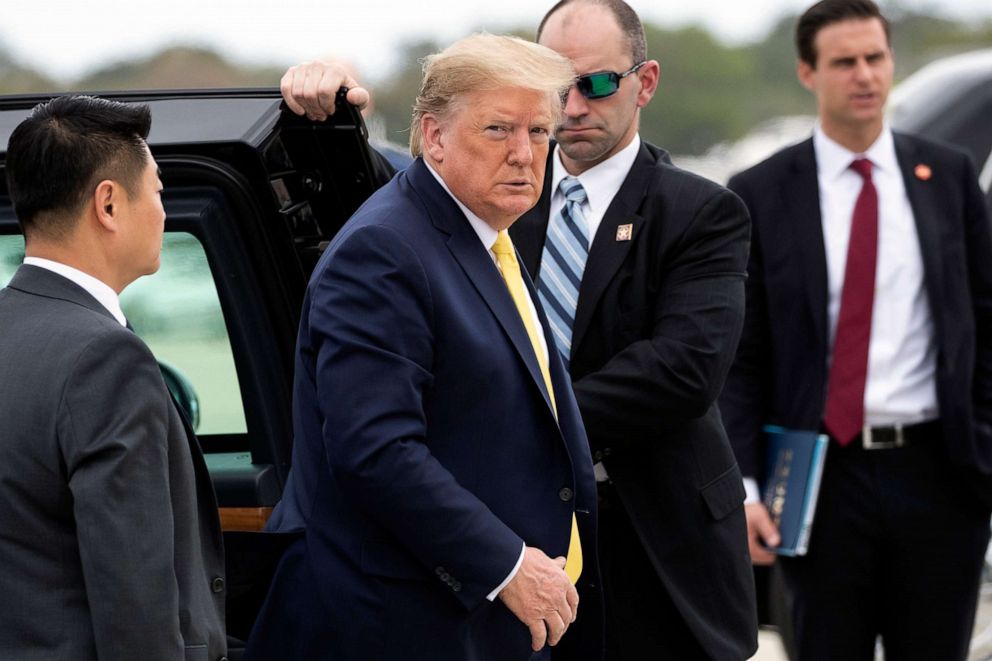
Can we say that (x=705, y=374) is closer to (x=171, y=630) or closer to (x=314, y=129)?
(x=314, y=129)

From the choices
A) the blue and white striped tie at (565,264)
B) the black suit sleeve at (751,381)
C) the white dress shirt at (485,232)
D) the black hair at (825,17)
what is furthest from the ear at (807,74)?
the white dress shirt at (485,232)

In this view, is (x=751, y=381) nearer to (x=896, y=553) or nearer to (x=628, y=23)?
(x=896, y=553)

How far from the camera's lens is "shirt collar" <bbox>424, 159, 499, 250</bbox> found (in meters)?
2.51

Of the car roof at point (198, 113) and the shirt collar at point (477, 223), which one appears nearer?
the shirt collar at point (477, 223)

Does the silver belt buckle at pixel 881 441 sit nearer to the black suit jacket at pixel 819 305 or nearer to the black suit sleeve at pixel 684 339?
the black suit jacket at pixel 819 305

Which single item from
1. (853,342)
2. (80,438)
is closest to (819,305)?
(853,342)

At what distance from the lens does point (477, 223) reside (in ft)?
8.31

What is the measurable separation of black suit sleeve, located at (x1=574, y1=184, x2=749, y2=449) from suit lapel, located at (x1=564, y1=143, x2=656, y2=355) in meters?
0.06

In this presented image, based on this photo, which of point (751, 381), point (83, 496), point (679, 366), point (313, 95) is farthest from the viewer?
point (751, 381)

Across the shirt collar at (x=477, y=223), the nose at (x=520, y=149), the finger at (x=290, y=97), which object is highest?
the finger at (x=290, y=97)

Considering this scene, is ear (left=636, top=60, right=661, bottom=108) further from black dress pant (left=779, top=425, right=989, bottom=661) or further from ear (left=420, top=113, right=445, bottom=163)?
black dress pant (left=779, top=425, right=989, bottom=661)

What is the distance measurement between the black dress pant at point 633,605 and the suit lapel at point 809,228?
0.94m

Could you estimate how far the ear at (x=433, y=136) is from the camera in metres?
2.50

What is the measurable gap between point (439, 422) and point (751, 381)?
161 centimetres
